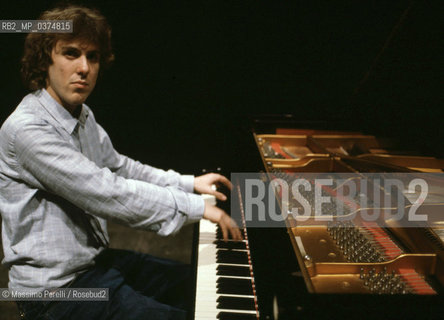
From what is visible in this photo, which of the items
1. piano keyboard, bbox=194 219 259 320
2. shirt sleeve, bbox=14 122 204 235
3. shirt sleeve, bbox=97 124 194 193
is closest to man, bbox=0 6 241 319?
shirt sleeve, bbox=14 122 204 235

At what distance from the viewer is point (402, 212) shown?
→ 1570 millimetres

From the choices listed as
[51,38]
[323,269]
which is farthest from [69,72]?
[323,269]

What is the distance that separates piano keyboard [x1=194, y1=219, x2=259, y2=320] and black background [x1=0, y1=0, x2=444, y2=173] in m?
1.69

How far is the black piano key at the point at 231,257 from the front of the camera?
5.54ft

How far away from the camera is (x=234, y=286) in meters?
1.53

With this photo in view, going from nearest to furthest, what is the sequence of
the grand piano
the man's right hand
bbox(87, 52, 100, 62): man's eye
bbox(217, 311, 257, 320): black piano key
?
the grand piano
bbox(217, 311, 257, 320): black piano key
the man's right hand
bbox(87, 52, 100, 62): man's eye

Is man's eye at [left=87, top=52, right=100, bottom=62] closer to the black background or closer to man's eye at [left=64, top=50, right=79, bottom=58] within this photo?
man's eye at [left=64, top=50, right=79, bottom=58]

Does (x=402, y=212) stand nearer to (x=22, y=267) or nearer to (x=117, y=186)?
(x=117, y=186)

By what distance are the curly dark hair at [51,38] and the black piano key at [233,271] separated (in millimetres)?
1300

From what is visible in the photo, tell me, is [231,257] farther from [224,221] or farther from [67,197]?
[67,197]

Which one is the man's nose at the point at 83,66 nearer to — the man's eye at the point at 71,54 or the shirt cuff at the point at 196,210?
the man's eye at the point at 71,54

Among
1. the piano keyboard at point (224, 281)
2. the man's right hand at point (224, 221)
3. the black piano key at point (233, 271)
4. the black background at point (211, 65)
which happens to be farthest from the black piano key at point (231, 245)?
the black background at point (211, 65)

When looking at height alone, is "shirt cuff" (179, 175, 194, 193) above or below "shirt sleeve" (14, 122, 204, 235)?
above

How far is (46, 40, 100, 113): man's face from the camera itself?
1662 mm
